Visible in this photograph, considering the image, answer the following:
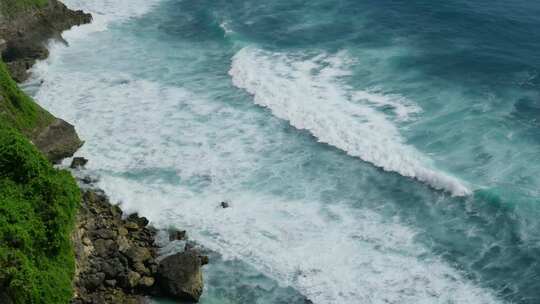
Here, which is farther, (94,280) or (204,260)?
(204,260)

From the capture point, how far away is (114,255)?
29.8 m

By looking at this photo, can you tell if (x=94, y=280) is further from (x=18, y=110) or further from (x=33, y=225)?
(x=18, y=110)

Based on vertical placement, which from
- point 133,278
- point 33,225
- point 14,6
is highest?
point 14,6

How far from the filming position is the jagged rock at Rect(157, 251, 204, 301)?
28656 millimetres

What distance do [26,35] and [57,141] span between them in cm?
1826

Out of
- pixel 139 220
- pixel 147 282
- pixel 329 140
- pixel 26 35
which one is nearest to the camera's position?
pixel 147 282

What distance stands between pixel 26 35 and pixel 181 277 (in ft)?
102

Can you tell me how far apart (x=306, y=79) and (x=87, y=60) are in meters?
18.0

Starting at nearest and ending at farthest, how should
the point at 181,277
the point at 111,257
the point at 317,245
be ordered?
the point at 181,277
the point at 111,257
the point at 317,245

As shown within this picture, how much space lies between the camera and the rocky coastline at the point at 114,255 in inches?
1116

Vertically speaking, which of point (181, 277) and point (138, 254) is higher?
point (138, 254)

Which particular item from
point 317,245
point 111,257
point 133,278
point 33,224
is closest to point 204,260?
point 133,278

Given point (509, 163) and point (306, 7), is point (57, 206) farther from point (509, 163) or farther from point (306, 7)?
point (306, 7)

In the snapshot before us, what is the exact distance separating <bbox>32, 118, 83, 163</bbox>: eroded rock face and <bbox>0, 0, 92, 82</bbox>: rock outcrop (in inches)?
467
